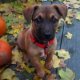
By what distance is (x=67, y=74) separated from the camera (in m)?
3.46

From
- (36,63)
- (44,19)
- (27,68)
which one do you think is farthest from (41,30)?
(27,68)

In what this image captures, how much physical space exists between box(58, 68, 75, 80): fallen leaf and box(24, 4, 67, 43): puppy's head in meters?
0.59

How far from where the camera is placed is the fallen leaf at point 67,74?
3424 millimetres

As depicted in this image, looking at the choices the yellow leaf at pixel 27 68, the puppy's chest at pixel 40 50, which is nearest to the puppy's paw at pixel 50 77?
the yellow leaf at pixel 27 68

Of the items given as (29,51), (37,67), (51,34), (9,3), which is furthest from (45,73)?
(9,3)

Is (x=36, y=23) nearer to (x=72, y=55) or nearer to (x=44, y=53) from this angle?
(x=44, y=53)

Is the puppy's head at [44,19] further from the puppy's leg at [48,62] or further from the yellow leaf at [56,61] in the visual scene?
the yellow leaf at [56,61]

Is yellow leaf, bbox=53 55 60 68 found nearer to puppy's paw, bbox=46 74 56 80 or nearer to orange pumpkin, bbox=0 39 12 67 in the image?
puppy's paw, bbox=46 74 56 80

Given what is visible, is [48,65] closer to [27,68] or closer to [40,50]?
[27,68]

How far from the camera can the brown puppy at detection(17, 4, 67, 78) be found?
9.87 ft

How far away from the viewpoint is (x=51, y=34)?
9.86ft

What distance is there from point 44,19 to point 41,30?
13 centimetres

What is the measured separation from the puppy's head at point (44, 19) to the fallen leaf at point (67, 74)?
589mm

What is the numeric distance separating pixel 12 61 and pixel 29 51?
0.51m
